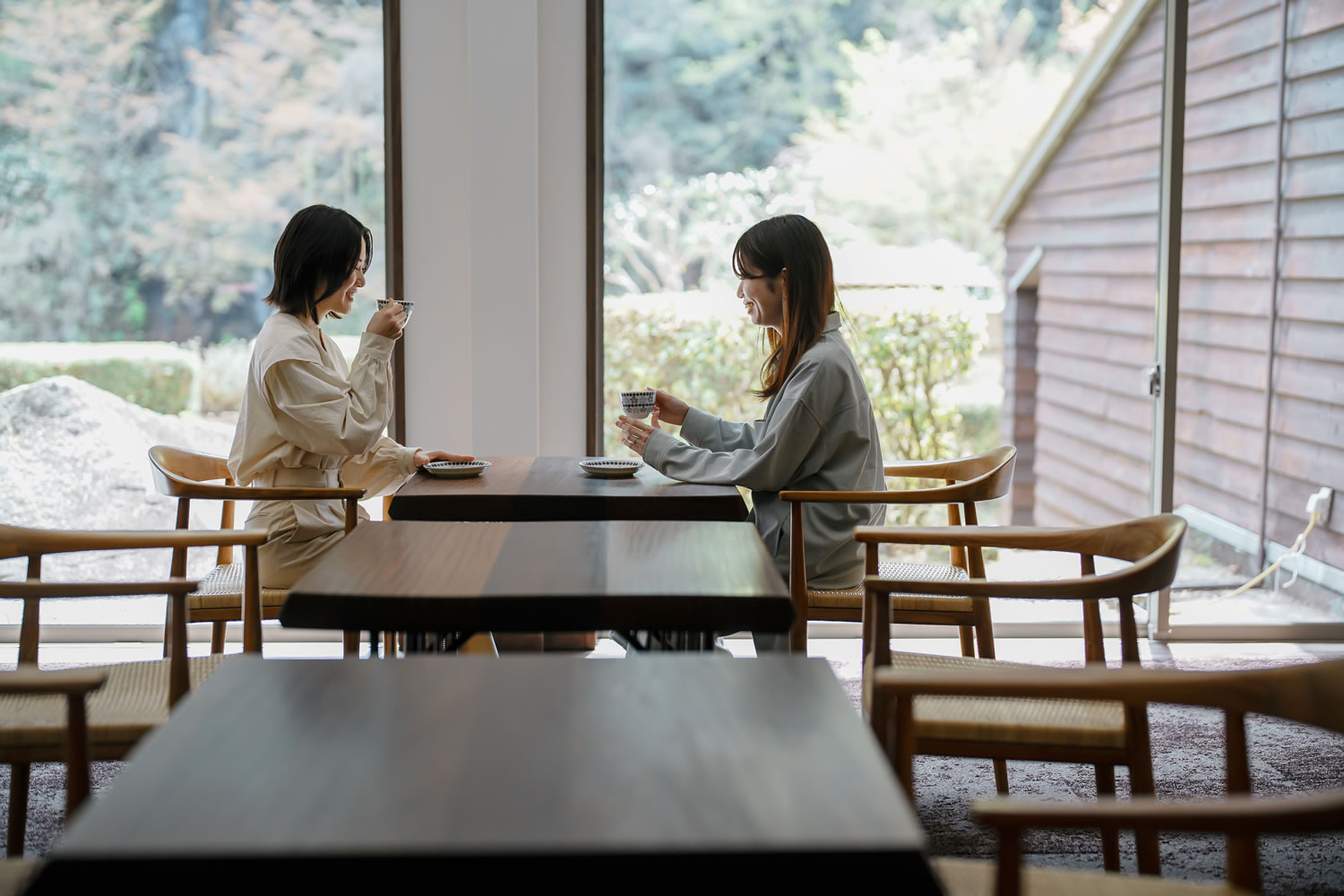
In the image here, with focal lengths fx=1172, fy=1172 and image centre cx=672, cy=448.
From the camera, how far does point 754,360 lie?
13.0 feet

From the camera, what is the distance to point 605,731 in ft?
3.55

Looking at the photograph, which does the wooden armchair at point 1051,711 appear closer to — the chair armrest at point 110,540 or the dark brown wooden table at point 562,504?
the dark brown wooden table at point 562,504

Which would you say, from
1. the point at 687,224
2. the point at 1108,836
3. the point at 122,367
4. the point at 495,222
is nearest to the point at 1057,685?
the point at 1108,836

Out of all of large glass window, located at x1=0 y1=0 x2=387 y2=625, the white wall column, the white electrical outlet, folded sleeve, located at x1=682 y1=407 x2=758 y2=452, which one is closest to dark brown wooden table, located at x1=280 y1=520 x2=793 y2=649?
folded sleeve, located at x1=682 y1=407 x2=758 y2=452

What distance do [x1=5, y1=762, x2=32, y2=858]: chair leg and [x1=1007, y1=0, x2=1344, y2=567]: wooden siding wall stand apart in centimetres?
323

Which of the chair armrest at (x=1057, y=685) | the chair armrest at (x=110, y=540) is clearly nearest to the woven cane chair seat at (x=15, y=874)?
the chair armrest at (x=110, y=540)

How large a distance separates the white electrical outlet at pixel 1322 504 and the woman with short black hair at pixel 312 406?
9.55 ft

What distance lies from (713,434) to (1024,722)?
1336 mm

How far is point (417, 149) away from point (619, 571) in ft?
8.31

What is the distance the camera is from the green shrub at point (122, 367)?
3.80 metres

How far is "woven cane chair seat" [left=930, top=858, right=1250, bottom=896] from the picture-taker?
1222mm

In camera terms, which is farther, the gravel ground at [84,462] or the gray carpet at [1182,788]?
the gravel ground at [84,462]

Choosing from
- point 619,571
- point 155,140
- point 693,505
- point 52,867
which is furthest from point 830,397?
point 155,140

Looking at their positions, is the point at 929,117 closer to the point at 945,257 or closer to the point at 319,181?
the point at 945,257
